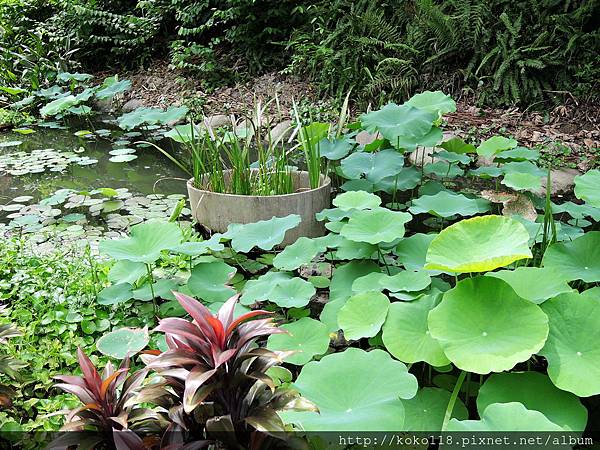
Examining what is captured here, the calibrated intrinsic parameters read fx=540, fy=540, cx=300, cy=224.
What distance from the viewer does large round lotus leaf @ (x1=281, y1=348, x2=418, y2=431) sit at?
3.84 ft

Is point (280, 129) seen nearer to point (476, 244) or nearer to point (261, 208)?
point (261, 208)

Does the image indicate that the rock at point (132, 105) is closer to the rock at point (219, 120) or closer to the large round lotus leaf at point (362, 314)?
the rock at point (219, 120)

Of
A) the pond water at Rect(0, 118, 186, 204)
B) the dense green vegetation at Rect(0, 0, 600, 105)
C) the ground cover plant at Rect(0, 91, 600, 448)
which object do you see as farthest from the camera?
the dense green vegetation at Rect(0, 0, 600, 105)

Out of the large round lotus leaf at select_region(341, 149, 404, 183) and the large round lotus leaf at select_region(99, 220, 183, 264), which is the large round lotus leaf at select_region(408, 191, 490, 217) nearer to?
the large round lotus leaf at select_region(341, 149, 404, 183)

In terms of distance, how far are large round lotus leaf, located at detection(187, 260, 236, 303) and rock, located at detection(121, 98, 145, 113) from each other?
5315 mm

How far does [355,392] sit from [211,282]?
0.94m

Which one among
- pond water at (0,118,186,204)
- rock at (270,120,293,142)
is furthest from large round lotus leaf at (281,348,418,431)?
rock at (270,120,293,142)

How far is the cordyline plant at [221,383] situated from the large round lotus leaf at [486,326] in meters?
0.41

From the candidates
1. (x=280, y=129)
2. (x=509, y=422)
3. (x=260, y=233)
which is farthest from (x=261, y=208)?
(x=280, y=129)

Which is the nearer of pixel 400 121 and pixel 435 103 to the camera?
pixel 400 121

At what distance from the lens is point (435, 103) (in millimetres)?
3084

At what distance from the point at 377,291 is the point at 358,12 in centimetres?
524

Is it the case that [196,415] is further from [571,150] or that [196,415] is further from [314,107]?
[314,107]

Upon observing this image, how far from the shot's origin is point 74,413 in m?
1.24
